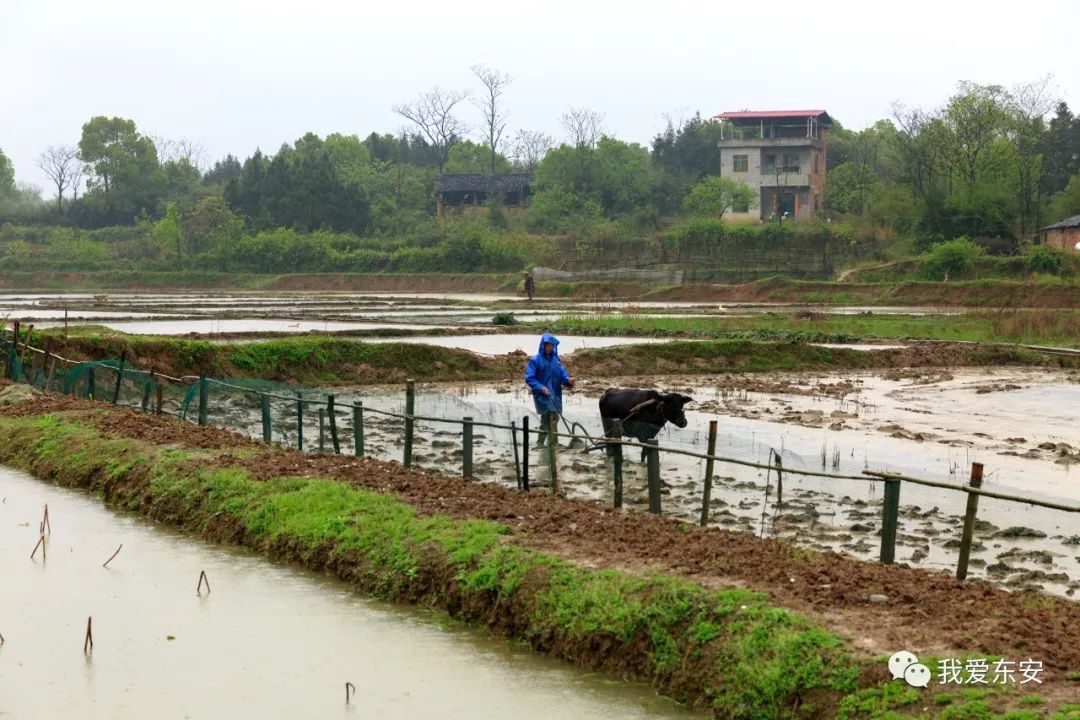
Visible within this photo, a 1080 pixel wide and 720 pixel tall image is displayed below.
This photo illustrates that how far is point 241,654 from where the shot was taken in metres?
7.54

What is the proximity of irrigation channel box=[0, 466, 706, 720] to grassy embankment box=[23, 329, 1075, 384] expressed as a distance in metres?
11.7

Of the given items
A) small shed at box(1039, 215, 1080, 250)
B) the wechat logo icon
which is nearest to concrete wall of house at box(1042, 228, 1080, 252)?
small shed at box(1039, 215, 1080, 250)

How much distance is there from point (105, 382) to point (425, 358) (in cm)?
644

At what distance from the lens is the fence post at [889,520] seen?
26.1 ft

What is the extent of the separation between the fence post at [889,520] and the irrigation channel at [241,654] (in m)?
2.16

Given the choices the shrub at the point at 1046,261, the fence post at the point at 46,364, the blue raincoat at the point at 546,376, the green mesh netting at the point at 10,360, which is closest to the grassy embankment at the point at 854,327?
the shrub at the point at 1046,261

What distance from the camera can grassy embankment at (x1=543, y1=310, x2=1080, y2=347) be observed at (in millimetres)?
Answer: 28438

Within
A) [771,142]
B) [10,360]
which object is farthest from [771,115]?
[10,360]

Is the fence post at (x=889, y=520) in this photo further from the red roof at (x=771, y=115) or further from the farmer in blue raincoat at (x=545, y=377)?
the red roof at (x=771, y=115)

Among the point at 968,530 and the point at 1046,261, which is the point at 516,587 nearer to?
the point at 968,530

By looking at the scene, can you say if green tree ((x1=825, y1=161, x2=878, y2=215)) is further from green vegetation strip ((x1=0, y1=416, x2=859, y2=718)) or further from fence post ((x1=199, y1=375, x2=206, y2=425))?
green vegetation strip ((x1=0, y1=416, x2=859, y2=718))

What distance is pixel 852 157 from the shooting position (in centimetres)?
7519

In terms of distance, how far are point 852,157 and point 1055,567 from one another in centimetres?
6954

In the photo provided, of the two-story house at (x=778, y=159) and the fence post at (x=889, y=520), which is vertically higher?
the two-story house at (x=778, y=159)
